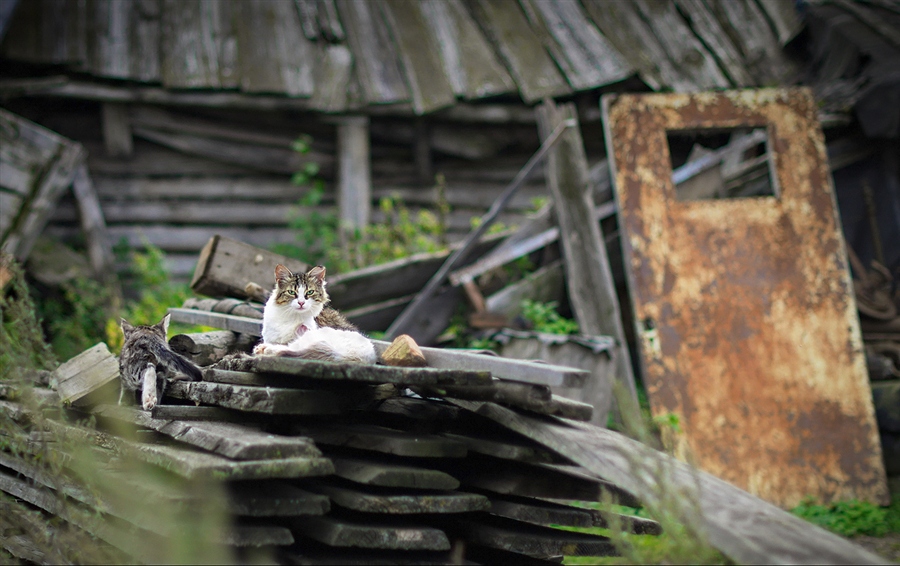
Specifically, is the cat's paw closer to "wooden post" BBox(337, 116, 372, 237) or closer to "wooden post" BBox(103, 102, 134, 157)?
"wooden post" BBox(337, 116, 372, 237)

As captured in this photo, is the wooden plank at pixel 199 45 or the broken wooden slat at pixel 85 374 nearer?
the broken wooden slat at pixel 85 374

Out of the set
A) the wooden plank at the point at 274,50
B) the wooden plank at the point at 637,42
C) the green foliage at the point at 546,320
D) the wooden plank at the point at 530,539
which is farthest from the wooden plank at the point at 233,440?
the wooden plank at the point at 637,42

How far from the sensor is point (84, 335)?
6199 mm

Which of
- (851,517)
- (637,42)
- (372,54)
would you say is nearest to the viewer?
(851,517)

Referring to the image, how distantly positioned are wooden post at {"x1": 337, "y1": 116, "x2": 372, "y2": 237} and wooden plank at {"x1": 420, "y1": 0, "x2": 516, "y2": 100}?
3.49ft

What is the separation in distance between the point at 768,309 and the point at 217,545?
4105 millimetres

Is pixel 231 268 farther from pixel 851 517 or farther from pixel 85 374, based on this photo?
pixel 851 517

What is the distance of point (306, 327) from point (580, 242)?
10.7 feet

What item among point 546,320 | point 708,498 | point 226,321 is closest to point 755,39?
point 546,320

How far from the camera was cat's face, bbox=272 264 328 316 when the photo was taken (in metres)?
2.71

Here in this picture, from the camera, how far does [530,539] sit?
7.61ft

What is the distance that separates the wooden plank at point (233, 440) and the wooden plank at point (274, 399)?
7 centimetres

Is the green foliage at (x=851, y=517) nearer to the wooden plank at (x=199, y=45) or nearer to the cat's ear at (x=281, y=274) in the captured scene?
the cat's ear at (x=281, y=274)

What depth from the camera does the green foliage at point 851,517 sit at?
4.32m
